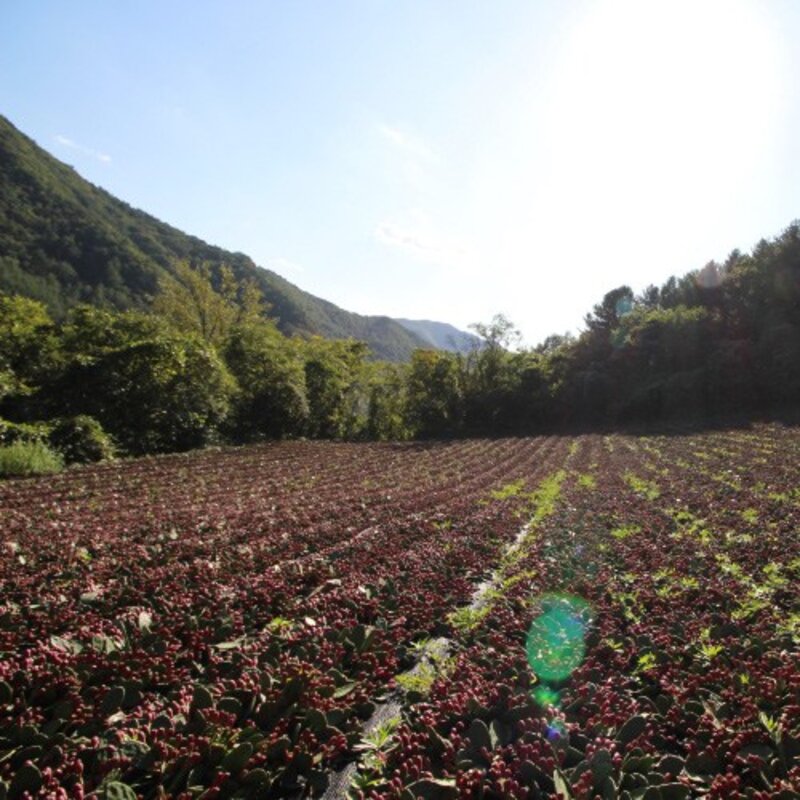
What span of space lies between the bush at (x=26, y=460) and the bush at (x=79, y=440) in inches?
63.5

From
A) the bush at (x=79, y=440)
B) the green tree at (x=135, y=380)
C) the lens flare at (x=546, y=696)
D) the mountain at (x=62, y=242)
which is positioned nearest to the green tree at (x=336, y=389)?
the green tree at (x=135, y=380)

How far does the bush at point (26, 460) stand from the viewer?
44.3 ft

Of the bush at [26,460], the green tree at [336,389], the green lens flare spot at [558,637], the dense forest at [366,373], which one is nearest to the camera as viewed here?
the green lens flare spot at [558,637]

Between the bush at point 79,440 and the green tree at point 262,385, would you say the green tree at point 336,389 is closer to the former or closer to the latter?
the green tree at point 262,385

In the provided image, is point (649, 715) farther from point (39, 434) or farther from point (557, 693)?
point (39, 434)

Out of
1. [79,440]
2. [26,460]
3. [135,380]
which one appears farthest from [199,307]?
[26,460]

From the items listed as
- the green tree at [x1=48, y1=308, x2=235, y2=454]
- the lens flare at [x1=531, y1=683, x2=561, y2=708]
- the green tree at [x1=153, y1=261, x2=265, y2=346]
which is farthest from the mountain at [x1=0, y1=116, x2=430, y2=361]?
the lens flare at [x1=531, y1=683, x2=561, y2=708]

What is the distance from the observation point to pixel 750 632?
4.28 meters

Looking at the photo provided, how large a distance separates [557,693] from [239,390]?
78.4ft

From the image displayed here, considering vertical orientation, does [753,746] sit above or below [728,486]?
below

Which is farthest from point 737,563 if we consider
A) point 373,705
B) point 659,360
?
point 659,360

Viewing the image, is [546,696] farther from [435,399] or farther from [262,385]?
[435,399]

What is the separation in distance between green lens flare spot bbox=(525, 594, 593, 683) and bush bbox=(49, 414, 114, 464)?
1553 cm

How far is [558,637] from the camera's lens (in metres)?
4.34
